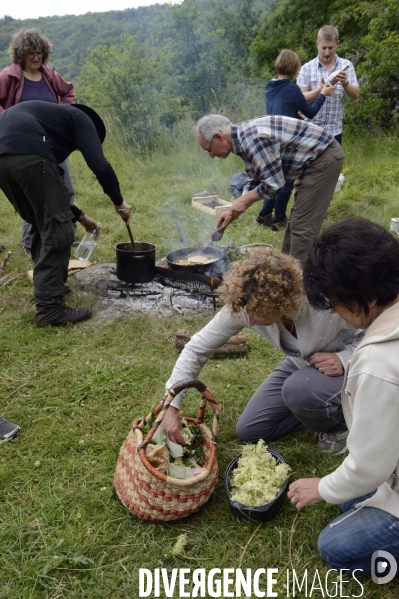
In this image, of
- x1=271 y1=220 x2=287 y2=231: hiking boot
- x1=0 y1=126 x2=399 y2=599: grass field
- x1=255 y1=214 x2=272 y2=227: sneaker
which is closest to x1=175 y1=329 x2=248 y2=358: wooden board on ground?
x1=0 y1=126 x2=399 y2=599: grass field

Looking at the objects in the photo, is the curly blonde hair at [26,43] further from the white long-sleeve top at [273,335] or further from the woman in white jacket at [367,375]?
the woman in white jacket at [367,375]

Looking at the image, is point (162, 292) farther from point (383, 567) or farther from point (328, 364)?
point (383, 567)

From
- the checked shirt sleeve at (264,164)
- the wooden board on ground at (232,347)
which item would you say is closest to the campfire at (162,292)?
the wooden board on ground at (232,347)

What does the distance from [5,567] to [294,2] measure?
13.8 m

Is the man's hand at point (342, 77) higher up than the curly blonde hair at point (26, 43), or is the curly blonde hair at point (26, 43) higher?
the curly blonde hair at point (26, 43)

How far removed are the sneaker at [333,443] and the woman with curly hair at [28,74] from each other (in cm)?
355

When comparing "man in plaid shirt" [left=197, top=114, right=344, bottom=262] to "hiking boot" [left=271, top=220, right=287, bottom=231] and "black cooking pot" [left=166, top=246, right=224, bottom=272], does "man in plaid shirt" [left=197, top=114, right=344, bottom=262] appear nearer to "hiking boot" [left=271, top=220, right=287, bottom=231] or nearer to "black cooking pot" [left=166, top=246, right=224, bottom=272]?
"black cooking pot" [left=166, top=246, right=224, bottom=272]

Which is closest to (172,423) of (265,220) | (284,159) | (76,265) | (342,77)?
(284,159)

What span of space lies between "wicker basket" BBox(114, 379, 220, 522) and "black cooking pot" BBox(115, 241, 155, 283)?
2.27 metres

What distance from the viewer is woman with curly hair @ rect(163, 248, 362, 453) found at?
2.26 meters

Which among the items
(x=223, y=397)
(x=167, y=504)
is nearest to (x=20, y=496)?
(x=167, y=504)

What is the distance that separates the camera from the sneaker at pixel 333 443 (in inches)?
109

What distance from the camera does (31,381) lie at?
361cm

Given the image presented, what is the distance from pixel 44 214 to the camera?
4.06 m
